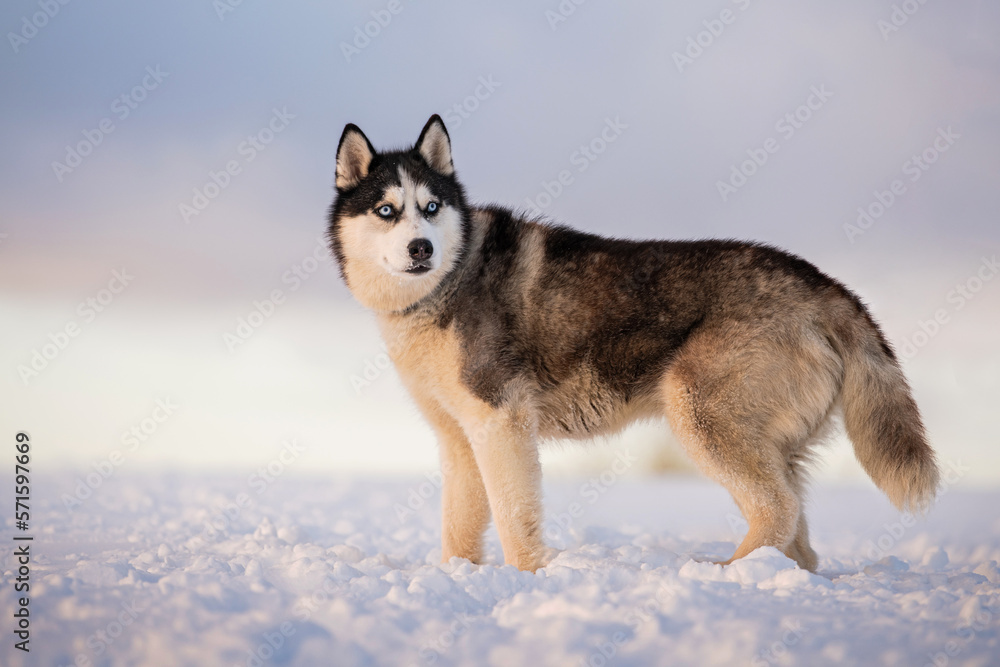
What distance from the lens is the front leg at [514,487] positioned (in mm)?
5176

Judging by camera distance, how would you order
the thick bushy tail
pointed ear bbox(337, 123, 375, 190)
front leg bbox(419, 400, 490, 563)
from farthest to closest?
front leg bbox(419, 400, 490, 563)
pointed ear bbox(337, 123, 375, 190)
the thick bushy tail

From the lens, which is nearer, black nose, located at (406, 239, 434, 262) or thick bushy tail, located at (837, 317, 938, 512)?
thick bushy tail, located at (837, 317, 938, 512)

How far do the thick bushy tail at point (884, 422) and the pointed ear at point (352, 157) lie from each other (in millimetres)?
3829

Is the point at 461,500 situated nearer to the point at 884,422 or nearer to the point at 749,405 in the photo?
the point at 749,405

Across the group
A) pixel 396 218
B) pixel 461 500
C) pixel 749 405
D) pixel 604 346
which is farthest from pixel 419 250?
pixel 749 405

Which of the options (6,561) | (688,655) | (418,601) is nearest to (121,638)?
(418,601)

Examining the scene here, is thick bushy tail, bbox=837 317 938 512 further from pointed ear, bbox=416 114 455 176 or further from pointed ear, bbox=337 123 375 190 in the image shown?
pointed ear, bbox=337 123 375 190

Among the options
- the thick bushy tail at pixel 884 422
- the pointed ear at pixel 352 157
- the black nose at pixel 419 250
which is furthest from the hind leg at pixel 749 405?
the pointed ear at pixel 352 157

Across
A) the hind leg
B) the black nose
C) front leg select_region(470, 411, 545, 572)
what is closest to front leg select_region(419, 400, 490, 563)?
front leg select_region(470, 411, 545, 572)

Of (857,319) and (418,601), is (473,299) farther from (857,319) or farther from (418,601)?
(857,319)

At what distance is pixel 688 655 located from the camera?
3.37 metres

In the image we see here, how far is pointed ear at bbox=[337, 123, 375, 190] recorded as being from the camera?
566cm

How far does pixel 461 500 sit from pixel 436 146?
→ 292 centimetres

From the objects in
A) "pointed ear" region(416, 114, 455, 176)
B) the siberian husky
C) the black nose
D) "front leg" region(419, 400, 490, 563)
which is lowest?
"front leg" region(419, 400, 490, 563)
